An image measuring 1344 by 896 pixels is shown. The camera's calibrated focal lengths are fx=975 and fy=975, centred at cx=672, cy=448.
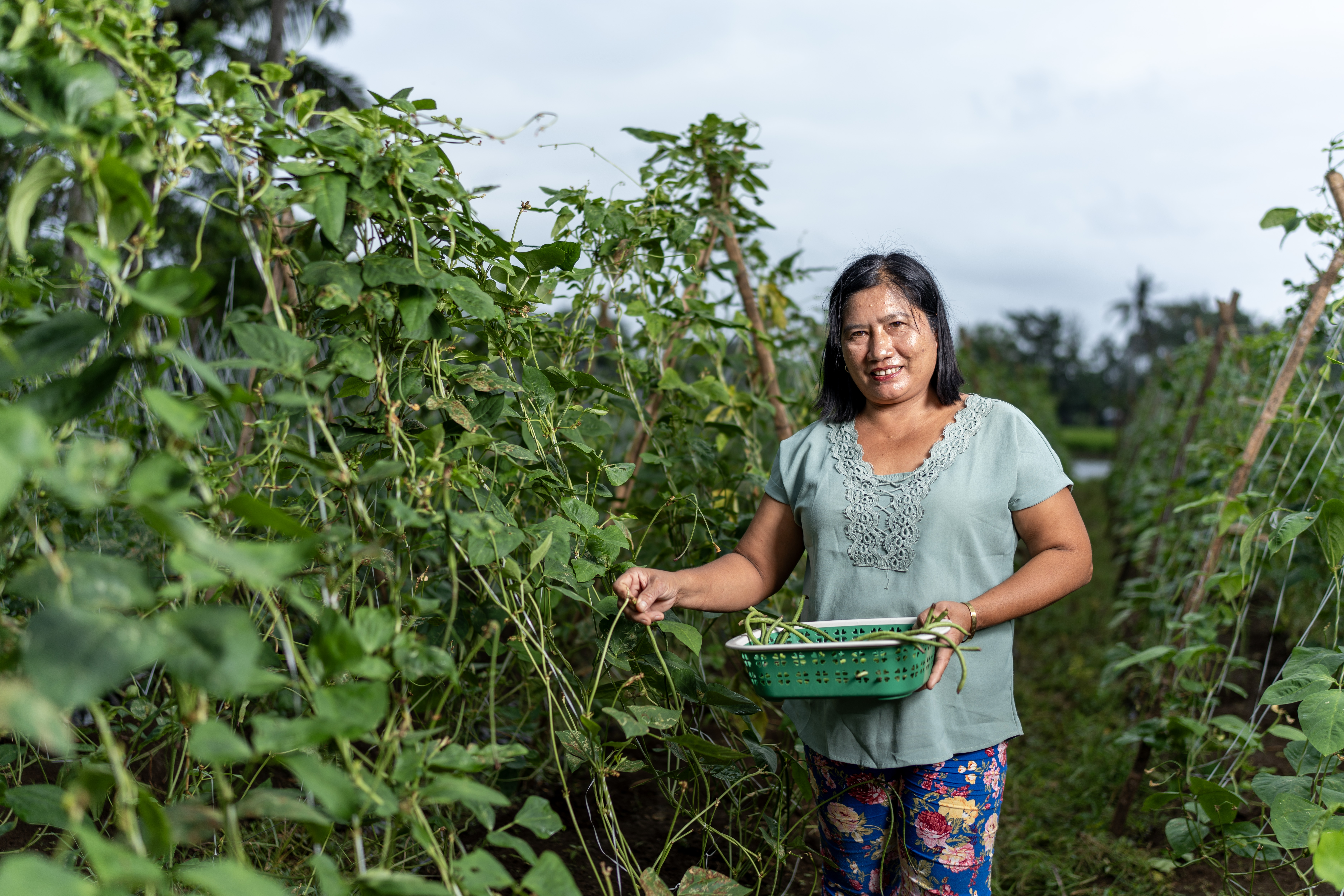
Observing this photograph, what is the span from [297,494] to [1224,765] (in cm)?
242

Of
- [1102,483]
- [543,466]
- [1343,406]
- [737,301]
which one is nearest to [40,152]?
[737,301]

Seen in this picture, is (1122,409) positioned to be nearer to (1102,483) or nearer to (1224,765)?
(1102,483)

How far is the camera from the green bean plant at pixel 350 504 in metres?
0.71

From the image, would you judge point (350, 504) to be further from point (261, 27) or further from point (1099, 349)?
point (1099, 349)

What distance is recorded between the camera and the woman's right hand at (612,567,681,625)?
1.42m

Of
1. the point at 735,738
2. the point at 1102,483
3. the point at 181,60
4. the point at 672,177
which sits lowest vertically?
the point at 1102,483

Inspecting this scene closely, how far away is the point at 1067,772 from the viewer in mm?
3203

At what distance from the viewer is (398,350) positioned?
121 cm

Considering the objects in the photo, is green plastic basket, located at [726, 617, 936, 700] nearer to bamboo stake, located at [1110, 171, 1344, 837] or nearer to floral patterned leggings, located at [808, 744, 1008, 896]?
floral patterned leggings, located at [808, 744, 1008, 896]

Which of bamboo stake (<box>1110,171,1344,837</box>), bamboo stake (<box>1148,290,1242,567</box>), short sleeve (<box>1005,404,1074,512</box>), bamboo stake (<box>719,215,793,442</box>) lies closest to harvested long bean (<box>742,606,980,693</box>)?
short sleeve (<box>1005,404,1074,512</box>)

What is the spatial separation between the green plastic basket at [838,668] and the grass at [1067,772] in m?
1.22

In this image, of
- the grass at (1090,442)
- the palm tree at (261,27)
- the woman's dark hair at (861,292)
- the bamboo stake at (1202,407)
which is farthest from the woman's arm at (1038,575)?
the grass at (1090,442)

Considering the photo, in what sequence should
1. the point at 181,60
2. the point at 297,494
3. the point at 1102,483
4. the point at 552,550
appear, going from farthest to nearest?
1. the point at 1102,483
2. the point at 297,494
3. the point at 552,550
4. the point at 181,60

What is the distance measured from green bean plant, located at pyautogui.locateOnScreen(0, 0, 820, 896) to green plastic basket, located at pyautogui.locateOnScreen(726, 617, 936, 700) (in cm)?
13
